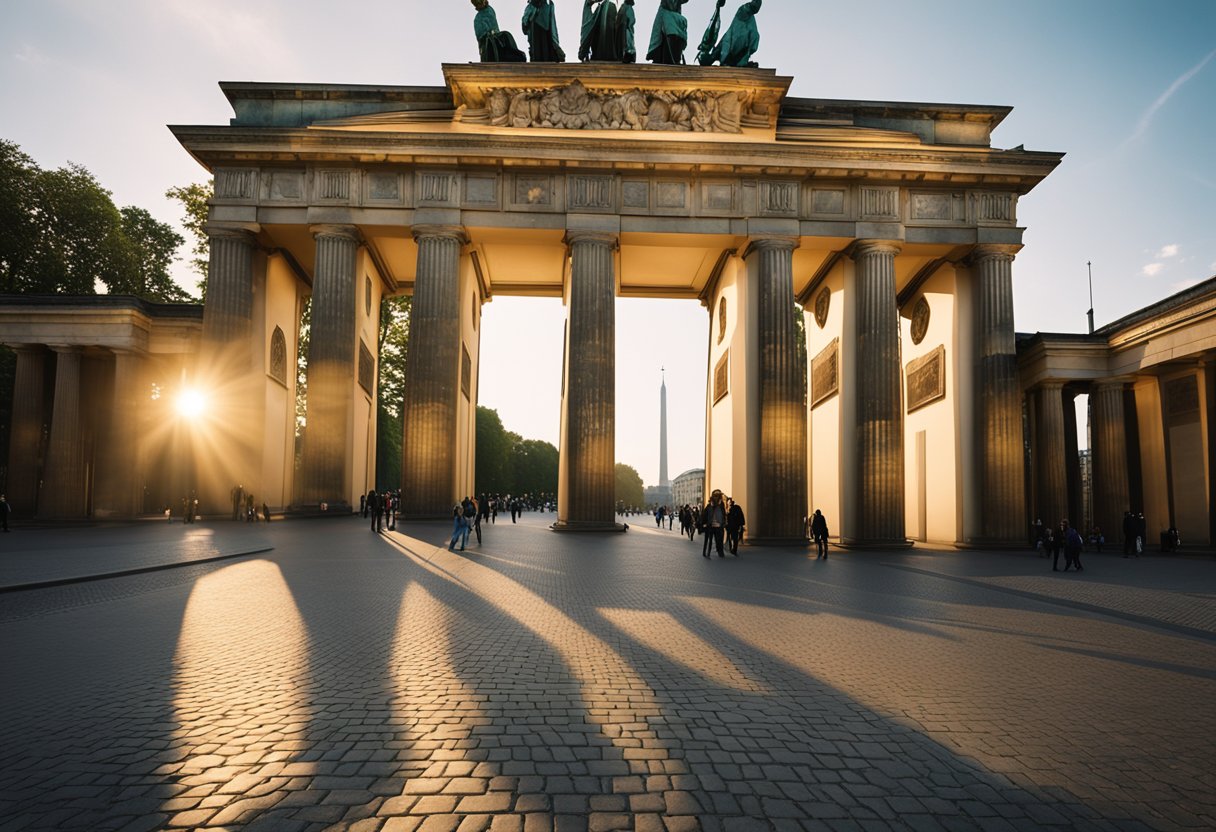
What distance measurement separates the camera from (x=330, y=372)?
84.9 feet

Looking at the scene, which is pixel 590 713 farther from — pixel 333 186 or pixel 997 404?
pixel 333 186

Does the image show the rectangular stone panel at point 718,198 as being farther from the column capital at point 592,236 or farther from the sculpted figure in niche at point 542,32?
the sculpted figure in niche at point 542,32

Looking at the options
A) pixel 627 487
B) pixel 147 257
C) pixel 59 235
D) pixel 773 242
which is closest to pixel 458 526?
pixel 773 242

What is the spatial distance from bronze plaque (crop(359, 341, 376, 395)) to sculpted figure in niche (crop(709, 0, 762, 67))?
19603 millimetres

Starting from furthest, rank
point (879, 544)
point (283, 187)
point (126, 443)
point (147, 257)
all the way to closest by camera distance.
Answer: point (147, 257) → point (126, 443) → point (283, 187) → point (879, 544)

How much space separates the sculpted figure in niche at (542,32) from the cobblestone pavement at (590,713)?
26061mm

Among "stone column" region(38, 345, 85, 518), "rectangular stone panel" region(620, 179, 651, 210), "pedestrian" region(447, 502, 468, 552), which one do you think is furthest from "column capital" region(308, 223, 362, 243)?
"pedestrian" region(447, 502, 468, 552)

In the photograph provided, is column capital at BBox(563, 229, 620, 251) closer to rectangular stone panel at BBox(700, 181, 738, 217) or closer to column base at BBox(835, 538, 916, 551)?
rectangular stone panel at BBox(700, 181, 738, 217)

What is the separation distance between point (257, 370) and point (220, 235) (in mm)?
5160

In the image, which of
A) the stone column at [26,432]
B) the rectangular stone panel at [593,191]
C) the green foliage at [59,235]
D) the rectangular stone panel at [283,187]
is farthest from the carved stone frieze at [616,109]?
the green foliage at [59,235]

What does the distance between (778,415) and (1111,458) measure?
41.7 feet

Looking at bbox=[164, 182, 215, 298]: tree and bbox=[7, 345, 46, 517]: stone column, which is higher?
bbox=[164, 182, 215, 298]: tree

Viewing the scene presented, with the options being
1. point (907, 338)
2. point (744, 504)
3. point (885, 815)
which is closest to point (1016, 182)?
point (907, 338)

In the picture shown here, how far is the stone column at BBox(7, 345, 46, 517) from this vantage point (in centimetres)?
2748
